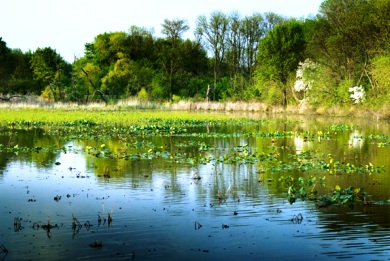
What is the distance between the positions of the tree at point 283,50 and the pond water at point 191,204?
181 feet

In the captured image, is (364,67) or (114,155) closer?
(114,155)

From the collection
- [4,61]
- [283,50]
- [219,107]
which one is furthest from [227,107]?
[4,61]

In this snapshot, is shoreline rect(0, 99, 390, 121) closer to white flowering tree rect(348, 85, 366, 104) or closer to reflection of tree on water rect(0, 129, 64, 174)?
white flowering tree rect(348, 85, 366, 104)

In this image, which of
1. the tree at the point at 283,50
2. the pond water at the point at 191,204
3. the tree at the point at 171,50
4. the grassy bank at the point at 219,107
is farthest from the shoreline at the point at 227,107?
the pond water at the point at 191,204

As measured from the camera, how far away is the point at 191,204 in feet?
49.4

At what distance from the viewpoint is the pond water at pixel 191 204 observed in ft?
36.8

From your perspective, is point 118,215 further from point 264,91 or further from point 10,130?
point 264,91

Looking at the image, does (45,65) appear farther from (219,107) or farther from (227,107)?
(227,107)

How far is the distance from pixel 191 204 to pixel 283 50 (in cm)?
6934

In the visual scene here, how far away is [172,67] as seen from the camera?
102812 mm

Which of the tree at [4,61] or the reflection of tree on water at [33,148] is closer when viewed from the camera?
the reflection of tree on water at [33,148]

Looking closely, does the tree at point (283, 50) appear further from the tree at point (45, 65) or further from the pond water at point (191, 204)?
Result: the pond water at point (191, 204)

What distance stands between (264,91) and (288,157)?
192 ft

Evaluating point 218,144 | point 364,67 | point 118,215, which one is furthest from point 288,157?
point 364,67
